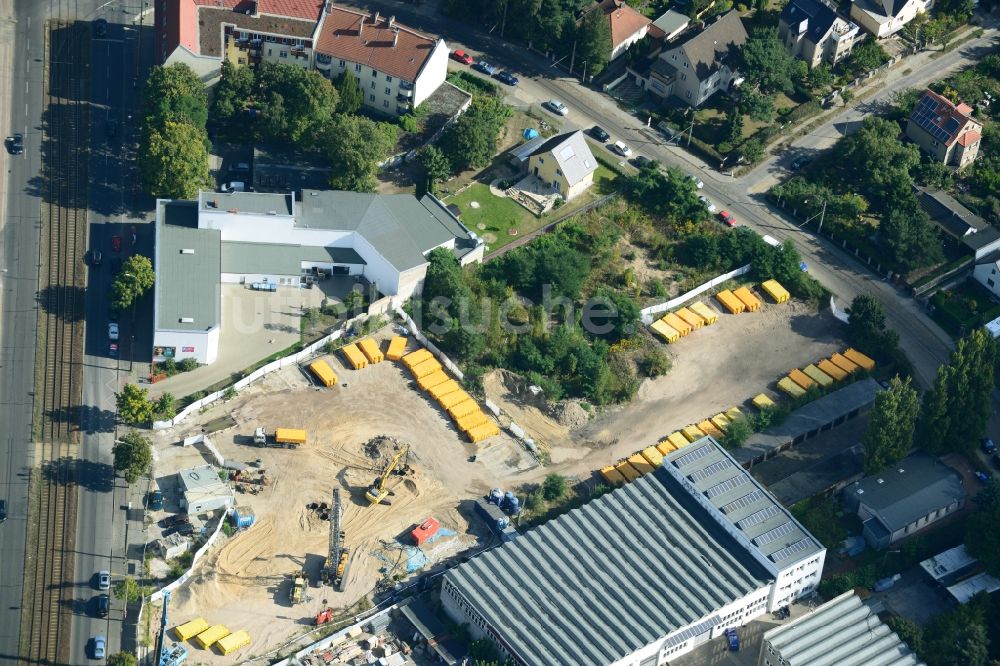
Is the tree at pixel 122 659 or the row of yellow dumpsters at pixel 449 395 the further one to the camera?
the row of yellow dumpsters at pixel 449 395

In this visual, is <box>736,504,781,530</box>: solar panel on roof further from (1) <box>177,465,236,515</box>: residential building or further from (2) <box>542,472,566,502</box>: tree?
(1) <box>177,465,236,515</box>: residential building

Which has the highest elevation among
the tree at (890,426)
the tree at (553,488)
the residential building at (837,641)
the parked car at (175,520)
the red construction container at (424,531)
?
the tree at (890,426)

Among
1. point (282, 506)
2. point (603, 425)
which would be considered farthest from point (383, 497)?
point (603, 425)

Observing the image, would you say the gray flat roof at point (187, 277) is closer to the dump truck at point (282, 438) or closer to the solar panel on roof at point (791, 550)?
the dump truck at point (282, 438)

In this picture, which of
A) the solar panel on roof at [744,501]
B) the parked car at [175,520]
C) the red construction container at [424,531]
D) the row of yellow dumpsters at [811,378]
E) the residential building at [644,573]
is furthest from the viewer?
the row of yellow dumpsters at [811,378]

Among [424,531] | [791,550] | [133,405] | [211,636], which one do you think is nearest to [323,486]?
[424,531]

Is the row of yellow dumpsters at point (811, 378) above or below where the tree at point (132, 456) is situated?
above

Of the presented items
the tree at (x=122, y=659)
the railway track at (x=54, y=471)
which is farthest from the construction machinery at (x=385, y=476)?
the tree at (x=122, y=659)

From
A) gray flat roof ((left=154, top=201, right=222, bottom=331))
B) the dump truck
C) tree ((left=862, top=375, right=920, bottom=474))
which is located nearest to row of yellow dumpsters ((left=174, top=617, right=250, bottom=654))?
the dump truck
